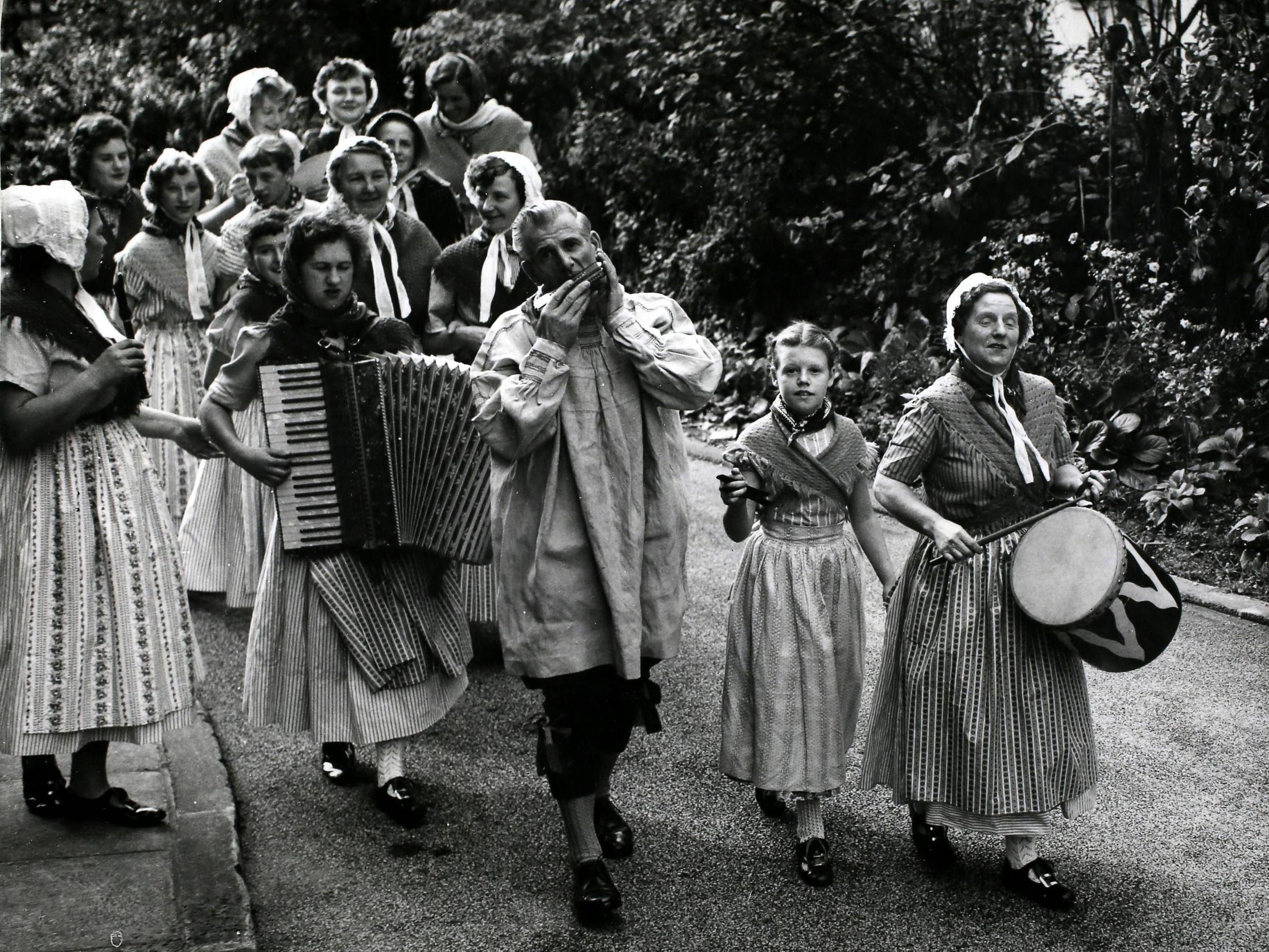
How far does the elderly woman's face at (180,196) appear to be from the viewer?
709cm

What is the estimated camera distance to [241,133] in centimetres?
895

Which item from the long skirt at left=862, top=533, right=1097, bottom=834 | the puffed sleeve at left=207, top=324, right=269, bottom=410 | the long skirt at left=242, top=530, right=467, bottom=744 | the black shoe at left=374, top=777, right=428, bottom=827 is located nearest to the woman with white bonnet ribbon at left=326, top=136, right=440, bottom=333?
the puffed sleeve at left=207, top=324, right=269, bottom=410

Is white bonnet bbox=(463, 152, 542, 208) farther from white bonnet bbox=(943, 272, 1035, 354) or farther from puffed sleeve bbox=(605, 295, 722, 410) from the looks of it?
white bonnet bbox=(943, 272, 1035, 354)

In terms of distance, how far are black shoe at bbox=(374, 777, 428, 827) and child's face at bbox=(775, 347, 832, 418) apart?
1.75 meters

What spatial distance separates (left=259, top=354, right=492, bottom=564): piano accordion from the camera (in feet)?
14.4

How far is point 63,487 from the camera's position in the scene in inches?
167

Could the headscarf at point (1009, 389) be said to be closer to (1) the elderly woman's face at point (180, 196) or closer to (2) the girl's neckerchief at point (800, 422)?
(2) the girl's neckerchief at point (800, 422)

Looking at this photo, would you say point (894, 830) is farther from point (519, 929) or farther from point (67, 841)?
point (67, 841)

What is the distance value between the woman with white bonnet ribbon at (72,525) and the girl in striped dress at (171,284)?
274 centimetres

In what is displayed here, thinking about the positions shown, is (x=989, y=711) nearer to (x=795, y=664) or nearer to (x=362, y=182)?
(x=795, y=664)

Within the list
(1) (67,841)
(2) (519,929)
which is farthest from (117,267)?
(2) (519,929)

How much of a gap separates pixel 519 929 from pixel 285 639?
135 cm

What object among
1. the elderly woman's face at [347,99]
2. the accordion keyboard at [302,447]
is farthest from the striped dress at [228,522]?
the elderly woman's face at [347,99]

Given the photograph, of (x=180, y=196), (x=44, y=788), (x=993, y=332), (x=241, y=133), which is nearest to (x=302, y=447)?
(x=44, y=788)
